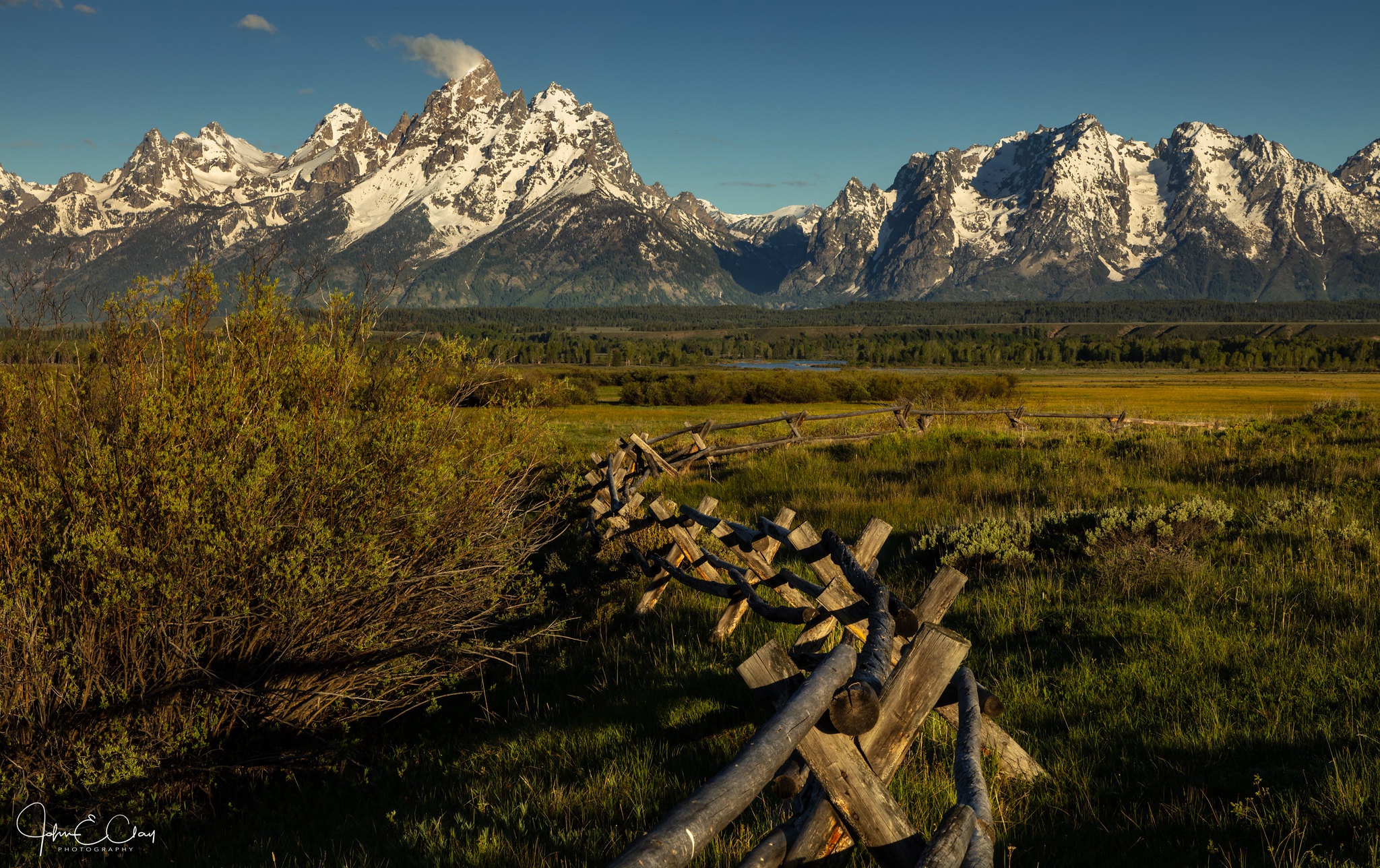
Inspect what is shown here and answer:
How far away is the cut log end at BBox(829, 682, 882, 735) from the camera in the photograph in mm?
2285

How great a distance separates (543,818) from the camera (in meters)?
3.46

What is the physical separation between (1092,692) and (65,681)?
221 inches

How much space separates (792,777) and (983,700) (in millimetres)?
883

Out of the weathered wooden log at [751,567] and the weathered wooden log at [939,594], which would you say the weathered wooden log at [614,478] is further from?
the weathered wooden log at [939,594]

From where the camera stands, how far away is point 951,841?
209 cm

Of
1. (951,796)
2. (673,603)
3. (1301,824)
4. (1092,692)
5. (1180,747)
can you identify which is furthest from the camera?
(673,603)

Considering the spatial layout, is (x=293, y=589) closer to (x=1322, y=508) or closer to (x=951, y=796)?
(x=951, y=796)

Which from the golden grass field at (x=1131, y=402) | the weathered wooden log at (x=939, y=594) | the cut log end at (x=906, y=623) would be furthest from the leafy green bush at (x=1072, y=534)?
the golden grass field at (x=1131, y=402)

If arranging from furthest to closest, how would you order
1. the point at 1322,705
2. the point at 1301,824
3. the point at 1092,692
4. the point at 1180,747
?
the point at 1092,692, the point at 1322,705, the point at 1180,747, the point at 1301,824

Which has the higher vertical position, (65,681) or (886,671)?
(886,671)

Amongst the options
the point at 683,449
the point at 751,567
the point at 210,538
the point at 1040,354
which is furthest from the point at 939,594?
the point at 1040,354

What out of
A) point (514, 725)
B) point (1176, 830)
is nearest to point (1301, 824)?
point (1176, 830)

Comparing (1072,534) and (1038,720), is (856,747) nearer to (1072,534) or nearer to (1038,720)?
(1038,720)

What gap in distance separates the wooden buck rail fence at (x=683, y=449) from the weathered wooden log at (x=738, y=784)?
277 inches
